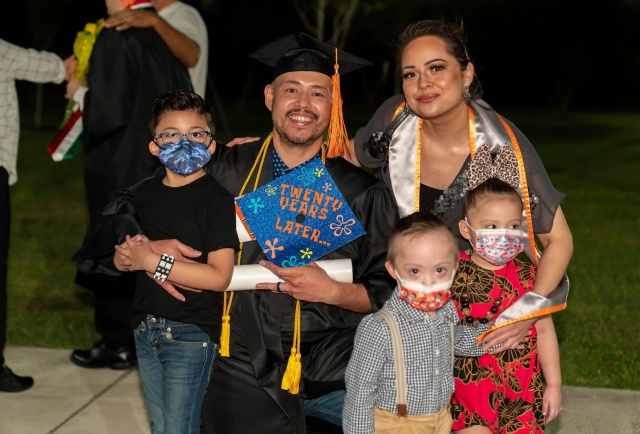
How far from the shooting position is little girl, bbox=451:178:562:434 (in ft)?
12.2

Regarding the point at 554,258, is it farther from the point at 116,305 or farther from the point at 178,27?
the point at 178,27

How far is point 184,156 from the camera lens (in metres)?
3.68

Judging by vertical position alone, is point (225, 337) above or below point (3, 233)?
below

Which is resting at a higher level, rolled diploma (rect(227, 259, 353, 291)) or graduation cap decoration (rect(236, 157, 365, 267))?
graduation cap decoration (rect(236, 157, 365, 267))

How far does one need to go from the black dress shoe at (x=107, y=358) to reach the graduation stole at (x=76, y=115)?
3.79 feet

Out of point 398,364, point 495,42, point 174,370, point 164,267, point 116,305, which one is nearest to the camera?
point 398,364

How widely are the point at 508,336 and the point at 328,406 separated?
779mm

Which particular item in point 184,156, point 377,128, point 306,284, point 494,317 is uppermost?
point 377,128

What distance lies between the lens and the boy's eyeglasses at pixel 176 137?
3.73 m

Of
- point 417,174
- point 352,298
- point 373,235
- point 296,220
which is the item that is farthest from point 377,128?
point 352,298

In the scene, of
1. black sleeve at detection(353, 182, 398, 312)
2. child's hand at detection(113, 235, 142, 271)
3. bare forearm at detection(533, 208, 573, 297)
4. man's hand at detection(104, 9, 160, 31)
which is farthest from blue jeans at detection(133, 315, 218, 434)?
man's hand at detection(104, 9, 160, 31)

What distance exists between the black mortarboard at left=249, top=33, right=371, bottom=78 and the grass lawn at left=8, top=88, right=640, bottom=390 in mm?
2899

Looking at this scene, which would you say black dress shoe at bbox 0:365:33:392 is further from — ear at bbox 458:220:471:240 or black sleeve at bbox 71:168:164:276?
ear at bbox 458:220:471:240

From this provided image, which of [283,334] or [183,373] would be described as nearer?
[183,373]
